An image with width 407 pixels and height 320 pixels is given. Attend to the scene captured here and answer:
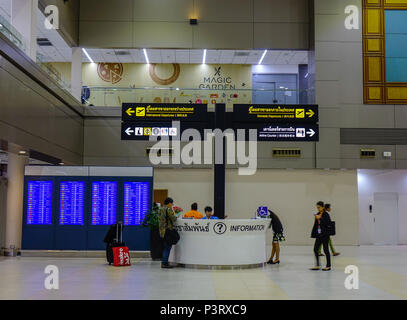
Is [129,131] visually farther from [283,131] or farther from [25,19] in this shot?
[25,19]

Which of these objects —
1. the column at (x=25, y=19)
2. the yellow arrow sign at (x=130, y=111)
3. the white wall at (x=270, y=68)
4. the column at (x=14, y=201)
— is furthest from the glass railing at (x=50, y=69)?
the white wall at (x=270, y=68)

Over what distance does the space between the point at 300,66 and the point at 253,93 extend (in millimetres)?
5361

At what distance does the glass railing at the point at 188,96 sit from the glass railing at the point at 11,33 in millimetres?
7030

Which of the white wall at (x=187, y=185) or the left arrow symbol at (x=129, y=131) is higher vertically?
the left arrow symbol at (x=129, y=131)

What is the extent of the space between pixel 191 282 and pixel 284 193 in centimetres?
1199

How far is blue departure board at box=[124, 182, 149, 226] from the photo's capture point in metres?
15.1

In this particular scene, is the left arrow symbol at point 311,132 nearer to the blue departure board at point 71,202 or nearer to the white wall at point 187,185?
the blue departure board at point 71,202

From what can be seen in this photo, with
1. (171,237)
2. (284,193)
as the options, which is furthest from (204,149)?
(171,237)

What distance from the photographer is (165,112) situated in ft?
45.0

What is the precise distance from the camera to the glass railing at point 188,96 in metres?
20.7

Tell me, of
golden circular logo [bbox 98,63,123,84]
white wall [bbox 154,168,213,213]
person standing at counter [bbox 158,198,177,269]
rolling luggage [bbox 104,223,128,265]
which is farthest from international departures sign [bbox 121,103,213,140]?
golden circular logo [bbox 98,63,123,84]

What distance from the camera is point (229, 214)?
2138cm

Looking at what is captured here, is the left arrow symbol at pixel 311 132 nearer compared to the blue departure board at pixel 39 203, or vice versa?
the left arrow symbol at pixel 311 132
